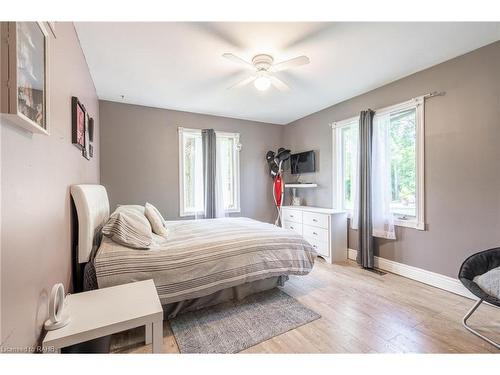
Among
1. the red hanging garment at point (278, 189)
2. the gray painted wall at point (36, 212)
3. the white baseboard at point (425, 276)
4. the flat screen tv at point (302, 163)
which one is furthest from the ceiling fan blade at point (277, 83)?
the white baseboard at point (425, 276)

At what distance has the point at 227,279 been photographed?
6.20 ft

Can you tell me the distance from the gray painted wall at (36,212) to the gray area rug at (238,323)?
937 millimetres

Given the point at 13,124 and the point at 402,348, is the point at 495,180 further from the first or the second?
the point at 13,124

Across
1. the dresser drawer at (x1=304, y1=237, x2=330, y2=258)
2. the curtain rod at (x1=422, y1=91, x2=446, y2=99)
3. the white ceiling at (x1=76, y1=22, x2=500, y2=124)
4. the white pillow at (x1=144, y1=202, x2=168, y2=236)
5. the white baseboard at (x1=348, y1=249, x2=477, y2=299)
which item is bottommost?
the white baseboard at (x1=348, y1=249, x2=477, y2=299)

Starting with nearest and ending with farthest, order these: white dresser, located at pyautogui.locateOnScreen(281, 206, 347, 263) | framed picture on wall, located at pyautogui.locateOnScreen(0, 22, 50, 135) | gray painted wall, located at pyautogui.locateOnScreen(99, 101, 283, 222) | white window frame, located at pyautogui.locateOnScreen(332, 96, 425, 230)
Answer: framed picture on wall, located at pyautogui.locateOnScreen(0, 22, 50, 135) < white window frame, located at pyautogui.locateOnScreen(332, 96, 425, 230) < white dresser, located at pyautogui.locateOnScreen(281, 206, 347, 263) < gray painted wall, located at pyautogui.locateOnScreen(99, 101, 283, 222)

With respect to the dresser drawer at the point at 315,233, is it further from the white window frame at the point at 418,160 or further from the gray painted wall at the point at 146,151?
the gray painted wall at the point at 146,151

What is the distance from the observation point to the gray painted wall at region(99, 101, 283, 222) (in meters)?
3.44

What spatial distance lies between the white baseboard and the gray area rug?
1.58m

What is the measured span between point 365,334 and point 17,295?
2.08 m

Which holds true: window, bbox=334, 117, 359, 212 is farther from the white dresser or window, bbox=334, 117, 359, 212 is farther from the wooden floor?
the wooden floor

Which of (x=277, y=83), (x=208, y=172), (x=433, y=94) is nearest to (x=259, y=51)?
(x=277, y=83)

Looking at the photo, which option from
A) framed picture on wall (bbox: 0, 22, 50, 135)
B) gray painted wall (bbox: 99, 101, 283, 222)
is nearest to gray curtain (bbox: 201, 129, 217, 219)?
gray painted wall (bbox: 99, 101, 283, 222)

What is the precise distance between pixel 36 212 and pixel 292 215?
3.57 m
